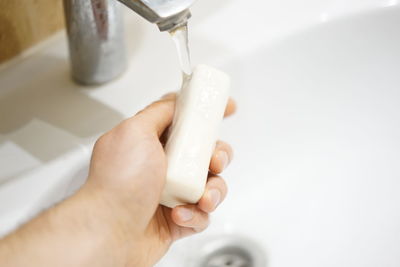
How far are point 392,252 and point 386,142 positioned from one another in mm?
128

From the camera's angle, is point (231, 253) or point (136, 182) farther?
point (231, 253)

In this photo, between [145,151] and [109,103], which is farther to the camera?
[109,103]

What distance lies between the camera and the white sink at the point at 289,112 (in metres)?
0.55

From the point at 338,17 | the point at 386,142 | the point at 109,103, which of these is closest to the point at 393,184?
the point at 386,142

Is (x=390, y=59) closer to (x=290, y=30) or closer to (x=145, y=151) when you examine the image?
(x=290, y=30)

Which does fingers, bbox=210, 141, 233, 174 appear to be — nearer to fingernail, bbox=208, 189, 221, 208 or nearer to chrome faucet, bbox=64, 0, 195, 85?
fingernail, bbox=208, 189, 221, 208

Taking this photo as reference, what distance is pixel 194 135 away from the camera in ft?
1.40

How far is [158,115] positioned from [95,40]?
10cm

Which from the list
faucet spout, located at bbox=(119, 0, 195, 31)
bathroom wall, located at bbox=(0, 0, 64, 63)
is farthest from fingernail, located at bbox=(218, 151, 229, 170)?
bathroom wall, located at bbox=(0, 0, 64, 63)

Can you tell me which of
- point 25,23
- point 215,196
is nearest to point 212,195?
point 215,196

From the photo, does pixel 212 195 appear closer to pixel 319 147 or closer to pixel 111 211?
pixel 111 211

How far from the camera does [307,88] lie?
61 centimetres

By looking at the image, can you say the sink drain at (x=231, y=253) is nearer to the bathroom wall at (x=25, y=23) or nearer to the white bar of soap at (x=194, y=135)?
the white bar of soap at (x=194, y=135)

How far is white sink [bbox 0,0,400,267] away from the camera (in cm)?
55
